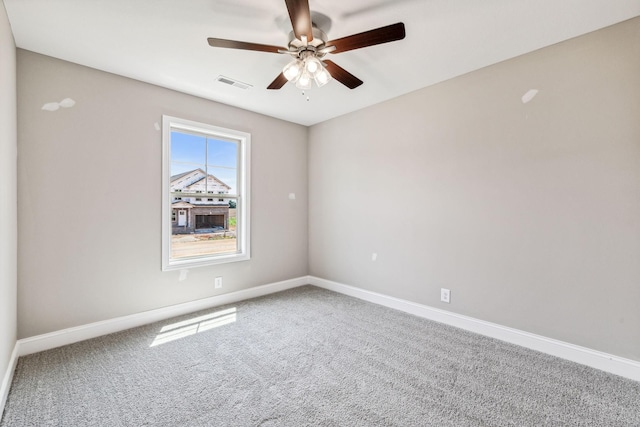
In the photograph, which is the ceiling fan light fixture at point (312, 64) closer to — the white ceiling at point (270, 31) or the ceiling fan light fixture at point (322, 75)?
the ceiling fan light fixture at point (322, 75)

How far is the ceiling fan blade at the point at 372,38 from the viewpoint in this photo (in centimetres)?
167

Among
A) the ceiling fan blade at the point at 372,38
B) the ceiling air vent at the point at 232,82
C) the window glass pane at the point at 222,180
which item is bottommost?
the window glass pane at the point at 222,180

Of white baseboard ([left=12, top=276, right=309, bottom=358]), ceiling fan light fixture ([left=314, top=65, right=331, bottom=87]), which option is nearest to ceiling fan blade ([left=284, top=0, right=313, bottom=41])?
ceiling fan light fixture ([left=314, top=65, right=331, bottom=87])

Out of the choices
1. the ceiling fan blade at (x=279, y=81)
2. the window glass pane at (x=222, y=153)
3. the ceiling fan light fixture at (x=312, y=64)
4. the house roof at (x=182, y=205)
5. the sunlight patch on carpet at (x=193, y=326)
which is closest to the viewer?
the ceiling fan light fixture at (x=312, y=64)

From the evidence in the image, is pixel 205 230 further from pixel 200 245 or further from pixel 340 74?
pixel 340 74

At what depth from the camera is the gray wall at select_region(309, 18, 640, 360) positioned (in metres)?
2.10

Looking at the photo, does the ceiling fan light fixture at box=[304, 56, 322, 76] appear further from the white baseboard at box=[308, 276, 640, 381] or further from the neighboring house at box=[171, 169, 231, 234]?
the white baseboard at box=[308, 276, 640, 381]

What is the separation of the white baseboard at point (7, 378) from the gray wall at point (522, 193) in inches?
128

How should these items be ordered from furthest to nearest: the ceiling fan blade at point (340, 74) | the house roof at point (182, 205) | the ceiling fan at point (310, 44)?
the house roof at point (182, 205), the ceiling fan blade at point (340, 74), the ceiling fan at point (310, 44)

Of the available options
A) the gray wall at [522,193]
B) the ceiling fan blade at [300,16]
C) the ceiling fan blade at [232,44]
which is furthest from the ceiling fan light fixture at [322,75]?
the gray wall at [522,193]

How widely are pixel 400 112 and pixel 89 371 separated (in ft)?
12.3

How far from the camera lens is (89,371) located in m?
2.14

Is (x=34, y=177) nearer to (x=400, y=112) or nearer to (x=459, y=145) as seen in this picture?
(x=400, y=112)

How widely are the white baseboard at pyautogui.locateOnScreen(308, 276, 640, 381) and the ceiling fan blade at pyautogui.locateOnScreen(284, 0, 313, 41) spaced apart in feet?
9.29
